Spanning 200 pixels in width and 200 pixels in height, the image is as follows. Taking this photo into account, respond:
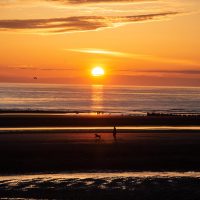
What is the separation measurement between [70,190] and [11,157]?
36.6 ft

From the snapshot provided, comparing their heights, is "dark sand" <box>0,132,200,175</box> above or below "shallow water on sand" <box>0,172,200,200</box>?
above

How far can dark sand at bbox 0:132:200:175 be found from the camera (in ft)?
93.7

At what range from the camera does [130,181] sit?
23.9 meters

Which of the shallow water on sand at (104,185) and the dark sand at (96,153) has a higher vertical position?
the dark sand at (96,153)

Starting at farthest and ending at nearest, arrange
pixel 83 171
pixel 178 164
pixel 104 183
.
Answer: pixel 178 164 → pixel 83 171 → pixel 104 183

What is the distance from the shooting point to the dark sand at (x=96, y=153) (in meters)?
28.6

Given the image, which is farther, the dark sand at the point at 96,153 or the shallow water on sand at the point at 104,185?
the dark sand at the point at 96,153

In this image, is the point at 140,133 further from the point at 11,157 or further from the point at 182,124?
the point at 11,157

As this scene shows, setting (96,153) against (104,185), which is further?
(96,153)

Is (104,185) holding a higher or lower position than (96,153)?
lower

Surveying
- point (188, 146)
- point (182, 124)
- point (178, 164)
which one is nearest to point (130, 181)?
point (178, 164)

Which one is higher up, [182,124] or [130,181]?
[182,124]

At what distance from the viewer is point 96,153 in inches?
1331

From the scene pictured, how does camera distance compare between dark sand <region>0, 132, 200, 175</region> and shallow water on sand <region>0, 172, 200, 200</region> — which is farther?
dark sand <region>0, 132, 200, 175</region>
